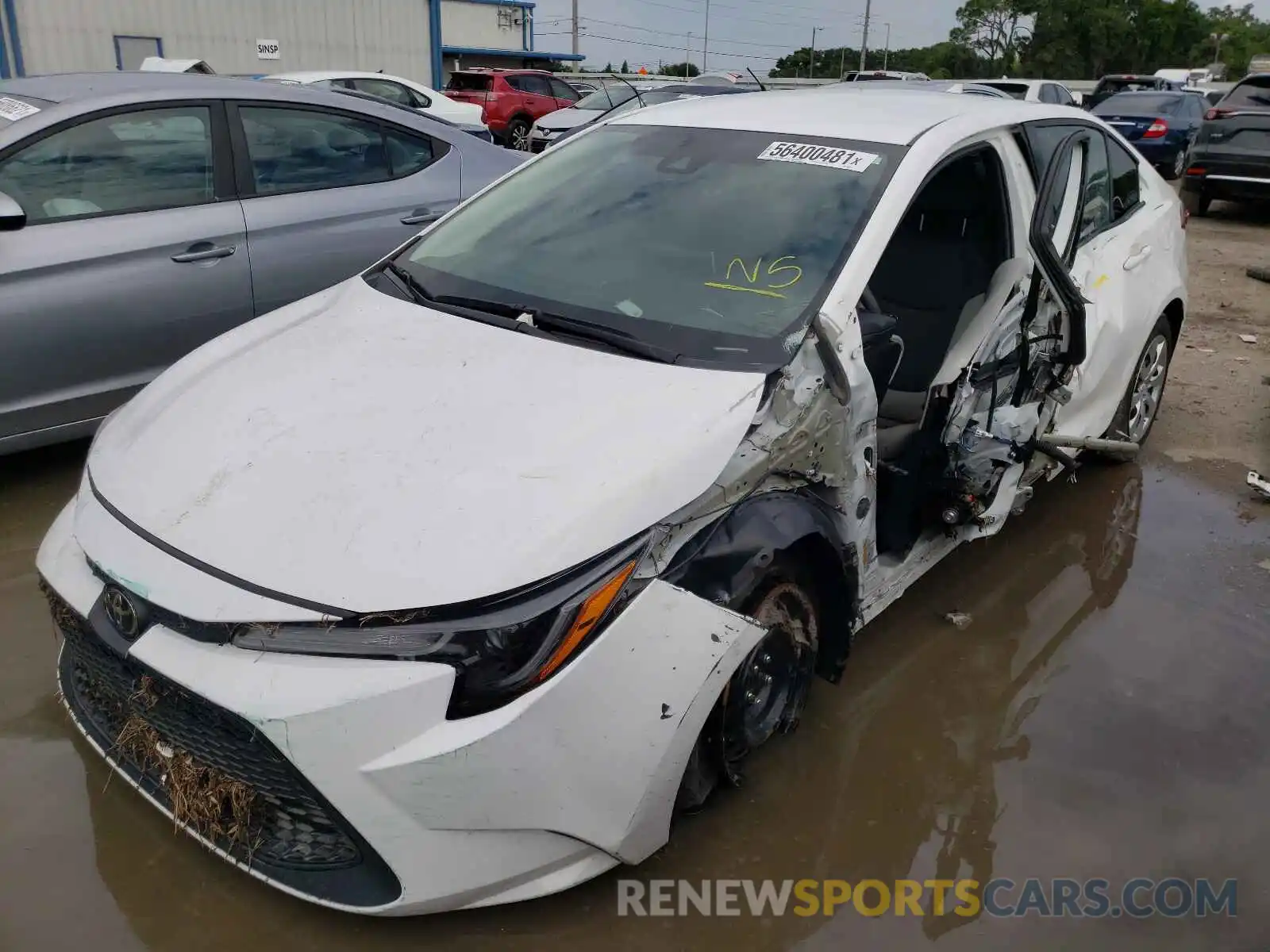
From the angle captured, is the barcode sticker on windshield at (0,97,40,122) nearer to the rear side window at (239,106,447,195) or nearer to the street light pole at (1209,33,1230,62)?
the rear side window at (239,106,447,195)

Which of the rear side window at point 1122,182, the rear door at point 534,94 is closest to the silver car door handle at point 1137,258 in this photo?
the rear side window at point 1122,182

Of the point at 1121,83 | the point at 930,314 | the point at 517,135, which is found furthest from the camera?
the point at 1121,83

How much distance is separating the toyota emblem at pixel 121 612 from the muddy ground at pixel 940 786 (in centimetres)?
63

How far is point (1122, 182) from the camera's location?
4.15m

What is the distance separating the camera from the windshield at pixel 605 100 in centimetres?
1538

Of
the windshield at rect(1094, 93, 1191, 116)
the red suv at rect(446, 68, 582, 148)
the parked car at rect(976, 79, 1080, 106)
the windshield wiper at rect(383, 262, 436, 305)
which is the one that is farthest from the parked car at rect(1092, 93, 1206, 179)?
the windshield wiper at rect(383, 262, 436, 305)

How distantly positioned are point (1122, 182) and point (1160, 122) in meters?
12.3

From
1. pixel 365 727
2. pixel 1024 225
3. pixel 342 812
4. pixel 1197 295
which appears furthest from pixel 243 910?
pixel 1197 295

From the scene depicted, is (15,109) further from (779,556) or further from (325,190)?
(779,556)

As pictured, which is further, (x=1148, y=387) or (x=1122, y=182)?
(x=1148, y=387)

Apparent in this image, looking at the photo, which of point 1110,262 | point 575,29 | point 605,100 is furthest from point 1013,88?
point 575,29

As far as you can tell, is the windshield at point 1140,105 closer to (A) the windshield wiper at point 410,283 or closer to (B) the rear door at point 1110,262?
(B) the rear door at point 1110,262

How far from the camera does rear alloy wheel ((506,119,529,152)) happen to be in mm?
18562

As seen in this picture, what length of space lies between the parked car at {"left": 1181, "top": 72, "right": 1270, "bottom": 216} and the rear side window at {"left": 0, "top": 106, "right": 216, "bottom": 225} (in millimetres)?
11317
